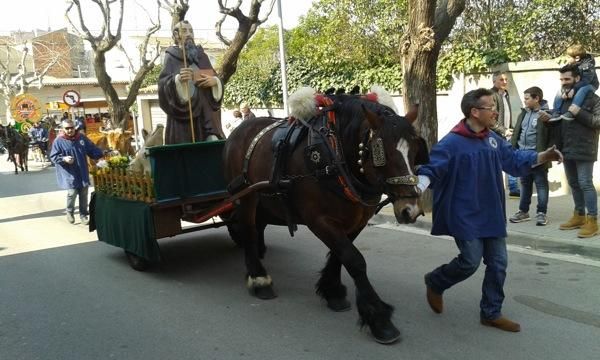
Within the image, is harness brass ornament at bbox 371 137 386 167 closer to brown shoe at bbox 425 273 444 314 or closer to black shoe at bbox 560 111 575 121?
brown shoe at bbox 425 273 444 314

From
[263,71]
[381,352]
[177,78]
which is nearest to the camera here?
[381,352]

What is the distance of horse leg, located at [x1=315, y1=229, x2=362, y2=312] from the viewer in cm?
447

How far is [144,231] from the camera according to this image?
17.6 ft

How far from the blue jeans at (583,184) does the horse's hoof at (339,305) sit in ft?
10.9

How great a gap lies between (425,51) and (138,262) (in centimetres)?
469

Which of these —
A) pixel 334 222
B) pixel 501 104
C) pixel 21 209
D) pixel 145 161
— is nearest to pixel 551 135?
pixel 501 104

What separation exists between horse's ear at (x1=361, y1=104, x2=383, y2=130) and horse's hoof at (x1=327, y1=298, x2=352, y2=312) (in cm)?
162

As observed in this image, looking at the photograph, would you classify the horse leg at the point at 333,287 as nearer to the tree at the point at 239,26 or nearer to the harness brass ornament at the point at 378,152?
the harness brass ornament at the point at 378,152

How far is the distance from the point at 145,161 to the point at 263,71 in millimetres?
12199

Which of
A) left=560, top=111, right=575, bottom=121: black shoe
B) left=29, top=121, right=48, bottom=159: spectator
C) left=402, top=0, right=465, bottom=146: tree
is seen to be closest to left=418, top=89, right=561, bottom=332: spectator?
left=560, top=111, right=575, bottom=121: black shoe

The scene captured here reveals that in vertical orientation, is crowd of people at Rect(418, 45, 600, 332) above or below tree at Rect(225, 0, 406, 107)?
below

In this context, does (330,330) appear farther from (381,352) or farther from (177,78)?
(177,78)

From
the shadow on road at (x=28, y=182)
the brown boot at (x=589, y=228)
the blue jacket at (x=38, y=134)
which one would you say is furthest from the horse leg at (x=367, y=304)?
the blue jacket at (x=38, y=134)

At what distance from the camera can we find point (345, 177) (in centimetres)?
382
